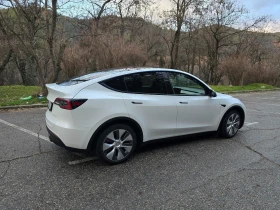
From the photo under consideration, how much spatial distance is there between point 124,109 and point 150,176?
110cm

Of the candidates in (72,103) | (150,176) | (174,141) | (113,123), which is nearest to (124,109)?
(113,123)

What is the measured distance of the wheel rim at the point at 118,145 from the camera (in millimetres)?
3904

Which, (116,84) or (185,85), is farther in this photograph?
(185,85)

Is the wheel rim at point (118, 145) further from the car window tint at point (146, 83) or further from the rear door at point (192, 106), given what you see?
the rear door at point (192, 106)

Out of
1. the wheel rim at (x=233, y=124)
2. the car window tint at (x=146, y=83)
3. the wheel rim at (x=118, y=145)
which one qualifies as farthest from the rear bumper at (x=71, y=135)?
the wheel rim at (x=233, y=124)

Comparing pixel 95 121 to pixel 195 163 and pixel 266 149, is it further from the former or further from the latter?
pixel 266 149

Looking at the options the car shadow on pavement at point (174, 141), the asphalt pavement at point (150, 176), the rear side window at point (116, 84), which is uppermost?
the rear side window at point (116, 84)

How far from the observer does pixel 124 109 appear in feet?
12.9

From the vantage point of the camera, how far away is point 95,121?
12.2 feet

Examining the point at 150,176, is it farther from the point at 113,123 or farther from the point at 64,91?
the point at 64,91

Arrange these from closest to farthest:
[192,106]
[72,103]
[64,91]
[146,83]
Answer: [72,103] < [64,91] < [146,83] < [192,106]

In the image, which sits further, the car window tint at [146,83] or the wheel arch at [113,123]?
the car window tint at [146,83]

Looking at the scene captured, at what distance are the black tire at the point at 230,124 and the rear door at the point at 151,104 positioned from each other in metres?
1.42

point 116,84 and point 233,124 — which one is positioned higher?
point 116,84
